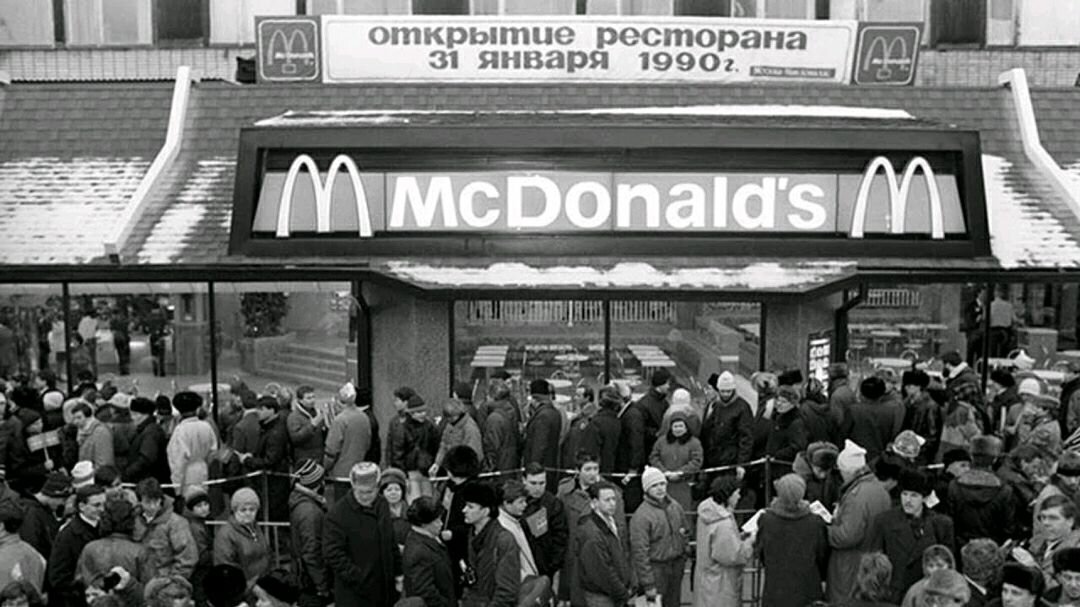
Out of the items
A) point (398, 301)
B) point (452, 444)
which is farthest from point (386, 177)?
point (452, 444)

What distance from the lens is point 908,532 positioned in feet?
25.4

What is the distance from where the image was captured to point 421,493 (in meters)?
10.6

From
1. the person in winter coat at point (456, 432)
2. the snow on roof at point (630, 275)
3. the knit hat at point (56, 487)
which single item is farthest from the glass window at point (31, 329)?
the person in winter coat at point (456, 432)

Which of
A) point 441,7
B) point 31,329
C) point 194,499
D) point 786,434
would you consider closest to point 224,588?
point 194,499

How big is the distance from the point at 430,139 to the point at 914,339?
288 inches

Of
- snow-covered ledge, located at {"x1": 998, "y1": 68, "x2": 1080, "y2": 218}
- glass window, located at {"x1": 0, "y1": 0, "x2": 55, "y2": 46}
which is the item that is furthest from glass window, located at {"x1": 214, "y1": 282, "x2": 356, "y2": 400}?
snow-covered ledge, located at {"x1": 998, "y1": 68, "x2": 1080, "y2": 218}

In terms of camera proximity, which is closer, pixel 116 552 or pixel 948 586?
pixel 948 586

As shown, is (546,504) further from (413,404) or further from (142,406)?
(142,406)

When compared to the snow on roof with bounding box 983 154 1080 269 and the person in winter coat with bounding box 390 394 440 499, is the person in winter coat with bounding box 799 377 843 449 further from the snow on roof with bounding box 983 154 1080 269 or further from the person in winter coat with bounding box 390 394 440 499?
the snow on roof with bounding box 983 154 1080 269

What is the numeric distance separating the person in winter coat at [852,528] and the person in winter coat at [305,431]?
17.4 feet

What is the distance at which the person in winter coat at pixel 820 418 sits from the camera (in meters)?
10.8

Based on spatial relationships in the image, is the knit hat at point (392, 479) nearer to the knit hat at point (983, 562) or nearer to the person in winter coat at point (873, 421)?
the knit hat at point (983, 562)

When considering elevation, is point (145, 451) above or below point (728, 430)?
below

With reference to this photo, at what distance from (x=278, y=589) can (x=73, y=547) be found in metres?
2.17
